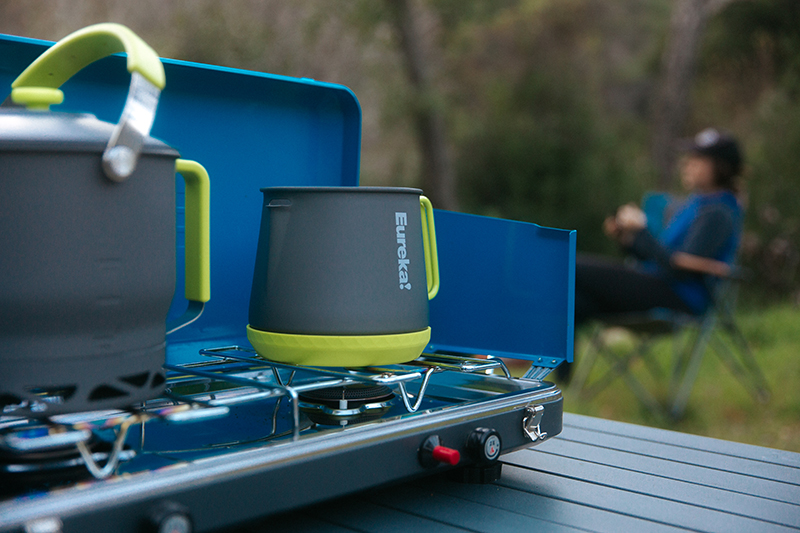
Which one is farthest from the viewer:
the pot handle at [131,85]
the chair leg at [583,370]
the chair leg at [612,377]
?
the chair leg at [583,370]

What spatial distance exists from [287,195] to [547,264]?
0.43 m

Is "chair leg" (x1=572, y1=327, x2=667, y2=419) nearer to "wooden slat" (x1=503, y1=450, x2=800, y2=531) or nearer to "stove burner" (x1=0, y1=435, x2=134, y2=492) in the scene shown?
"wooden slat" (x1=503, y1=450, x2=800, y2=531)

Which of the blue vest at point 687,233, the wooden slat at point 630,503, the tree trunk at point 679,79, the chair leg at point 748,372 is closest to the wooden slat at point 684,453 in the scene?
the wooden slat at point 630,503

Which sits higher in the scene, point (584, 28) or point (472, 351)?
point (584, 28)

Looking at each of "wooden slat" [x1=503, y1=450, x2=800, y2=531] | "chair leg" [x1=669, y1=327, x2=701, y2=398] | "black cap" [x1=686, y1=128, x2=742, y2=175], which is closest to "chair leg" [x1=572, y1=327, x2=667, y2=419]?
"chair leg" [x1=669, y1=327, x2=701, y2=398]

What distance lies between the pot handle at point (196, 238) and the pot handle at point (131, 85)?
13cm

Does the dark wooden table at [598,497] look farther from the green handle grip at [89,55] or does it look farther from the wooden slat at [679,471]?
the green handle grip at [89,55]

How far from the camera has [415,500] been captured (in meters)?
0.95

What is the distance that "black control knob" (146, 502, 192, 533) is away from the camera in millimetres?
633

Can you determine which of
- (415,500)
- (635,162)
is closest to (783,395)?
(415,500)

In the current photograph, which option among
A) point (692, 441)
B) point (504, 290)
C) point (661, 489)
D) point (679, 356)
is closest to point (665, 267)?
point (679, 356)

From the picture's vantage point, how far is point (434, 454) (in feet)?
2.87

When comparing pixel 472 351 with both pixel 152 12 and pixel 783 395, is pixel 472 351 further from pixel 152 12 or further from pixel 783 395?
pixel 152 12

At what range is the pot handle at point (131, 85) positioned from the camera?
0.68 metres
